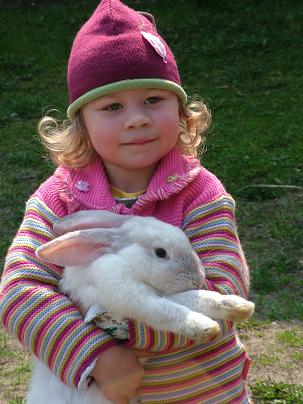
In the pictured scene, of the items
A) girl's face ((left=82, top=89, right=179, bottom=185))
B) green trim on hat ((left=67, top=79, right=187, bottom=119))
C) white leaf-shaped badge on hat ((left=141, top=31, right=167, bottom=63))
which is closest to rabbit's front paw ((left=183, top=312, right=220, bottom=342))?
girl's face ((left=82, top=89, right=179, bottom=185))

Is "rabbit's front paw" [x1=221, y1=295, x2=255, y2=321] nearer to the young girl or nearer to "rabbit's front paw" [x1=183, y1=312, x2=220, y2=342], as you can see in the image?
"rabbit's front paw" [x1=183, y1=312, x2=220, y2=342]

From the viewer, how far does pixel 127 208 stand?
284 cm

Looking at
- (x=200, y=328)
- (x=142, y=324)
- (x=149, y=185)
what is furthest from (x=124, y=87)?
(x=200, y=328)

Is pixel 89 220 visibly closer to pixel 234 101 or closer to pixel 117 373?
pixel 117 373

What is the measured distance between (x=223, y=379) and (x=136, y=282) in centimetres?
57

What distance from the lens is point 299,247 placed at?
517cm

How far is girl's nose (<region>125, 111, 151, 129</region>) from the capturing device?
2758mm

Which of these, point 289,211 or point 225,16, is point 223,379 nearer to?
point 289,211

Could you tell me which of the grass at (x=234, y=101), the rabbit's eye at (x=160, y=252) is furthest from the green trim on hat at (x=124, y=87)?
the grass at (x=234, y=101)

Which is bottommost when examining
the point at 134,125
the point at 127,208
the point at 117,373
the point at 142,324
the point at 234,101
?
the point at 234,101

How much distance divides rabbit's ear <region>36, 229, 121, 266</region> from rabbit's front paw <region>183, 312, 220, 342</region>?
388 mm

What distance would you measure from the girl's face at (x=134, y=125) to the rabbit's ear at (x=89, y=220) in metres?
0.26

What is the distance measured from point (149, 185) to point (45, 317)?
1.96 ft

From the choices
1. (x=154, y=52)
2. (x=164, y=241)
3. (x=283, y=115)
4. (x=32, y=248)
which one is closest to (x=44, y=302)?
(x=32, y=248)
